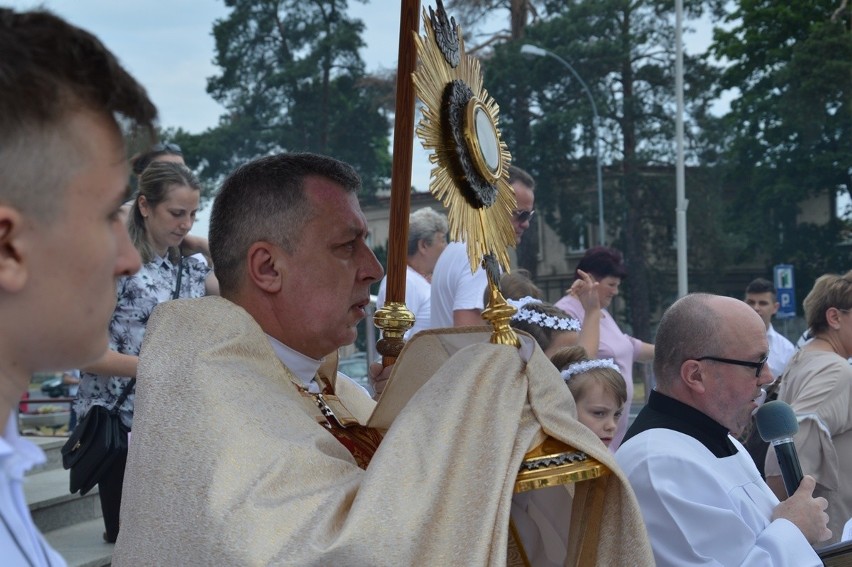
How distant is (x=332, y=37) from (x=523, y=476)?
1012 inches

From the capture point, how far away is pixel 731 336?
3.46 m

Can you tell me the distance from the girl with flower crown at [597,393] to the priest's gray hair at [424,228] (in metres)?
1.40

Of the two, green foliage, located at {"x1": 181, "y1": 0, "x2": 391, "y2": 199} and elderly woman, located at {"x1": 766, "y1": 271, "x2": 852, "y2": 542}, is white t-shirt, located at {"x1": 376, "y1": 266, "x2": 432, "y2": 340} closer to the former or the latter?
elderly woman, located at {"x1": 766, "y1": 271, "x2": 852, "y2": 542}

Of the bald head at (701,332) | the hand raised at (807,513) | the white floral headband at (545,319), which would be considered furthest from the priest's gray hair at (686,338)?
the white floral headband at (545,319)

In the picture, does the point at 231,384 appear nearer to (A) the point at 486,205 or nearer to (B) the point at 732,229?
(A) the point at 486,205

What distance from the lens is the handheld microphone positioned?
3.32 m

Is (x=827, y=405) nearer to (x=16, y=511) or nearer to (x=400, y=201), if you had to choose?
(x=400, y=201)

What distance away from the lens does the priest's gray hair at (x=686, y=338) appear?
3463mm

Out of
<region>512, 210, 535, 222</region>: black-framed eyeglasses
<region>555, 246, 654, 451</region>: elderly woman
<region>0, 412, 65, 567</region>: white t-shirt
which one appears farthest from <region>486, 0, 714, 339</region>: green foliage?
<region>0, 412, 65, 567</region>: white t-shirt

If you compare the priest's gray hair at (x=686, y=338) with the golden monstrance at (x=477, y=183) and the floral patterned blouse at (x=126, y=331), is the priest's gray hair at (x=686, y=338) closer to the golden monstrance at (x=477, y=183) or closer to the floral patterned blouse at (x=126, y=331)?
the golden monstrance at (x=477, y=183)

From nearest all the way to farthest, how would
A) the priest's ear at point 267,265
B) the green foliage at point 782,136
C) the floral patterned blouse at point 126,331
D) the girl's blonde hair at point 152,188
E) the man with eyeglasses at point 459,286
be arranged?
the priest's ear at point 267,265
the floral patterned blouse at point 126,331
the girl's blonde hair at point 152,188
the man with eyeglasses at point 459,286
the green foliage at point 782,136

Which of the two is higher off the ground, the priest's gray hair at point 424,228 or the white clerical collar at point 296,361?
the priest's gray hair at point 424,228

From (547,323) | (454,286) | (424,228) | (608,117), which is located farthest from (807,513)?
(608,117)

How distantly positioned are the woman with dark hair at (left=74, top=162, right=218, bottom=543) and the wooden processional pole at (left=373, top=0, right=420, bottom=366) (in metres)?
1.11
